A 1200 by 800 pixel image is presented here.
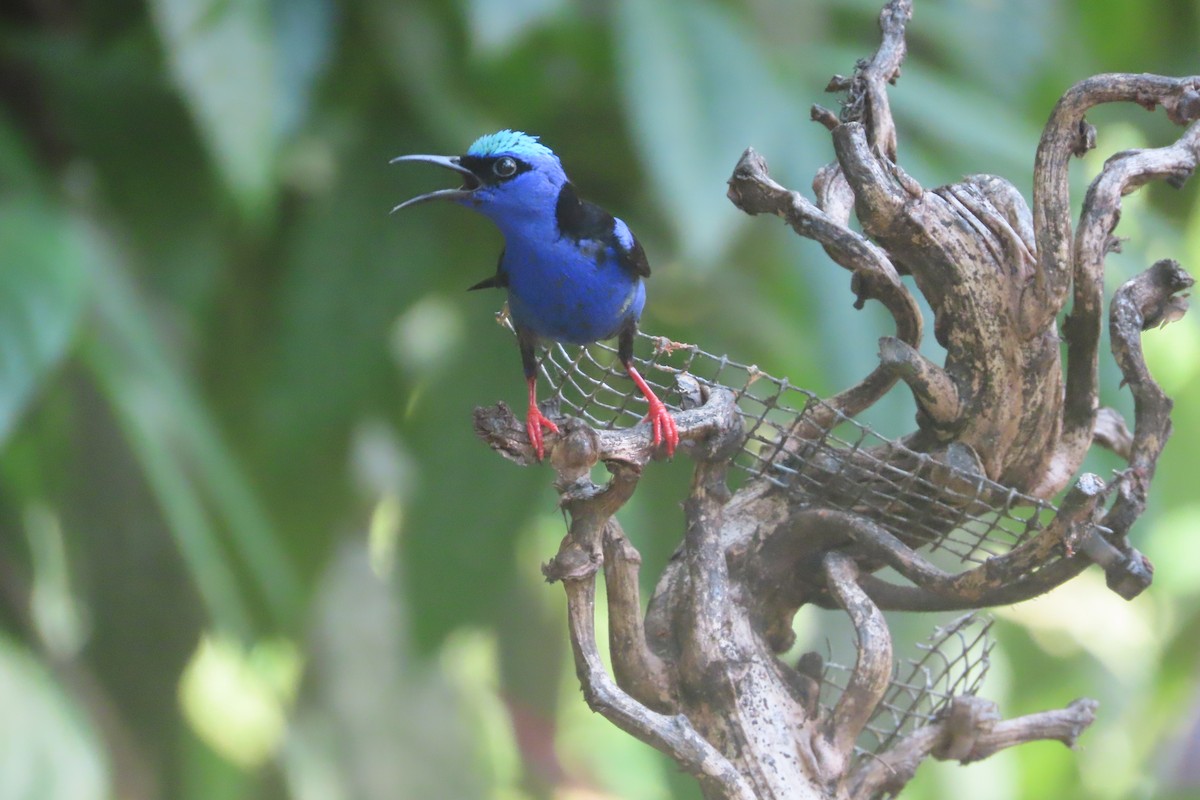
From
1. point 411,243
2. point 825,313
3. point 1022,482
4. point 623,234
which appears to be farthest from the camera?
point 411,243

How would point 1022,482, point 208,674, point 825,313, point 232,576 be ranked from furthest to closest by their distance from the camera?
1. point 208,674
2. point 232,576
3. point 825,313
4. point 1022,482

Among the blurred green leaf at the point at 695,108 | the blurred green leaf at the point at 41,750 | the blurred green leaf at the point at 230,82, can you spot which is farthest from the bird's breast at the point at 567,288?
the blurred green leaf at the point at 41,750

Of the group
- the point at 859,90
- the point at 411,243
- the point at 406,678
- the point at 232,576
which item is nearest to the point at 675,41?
the point at 411,243

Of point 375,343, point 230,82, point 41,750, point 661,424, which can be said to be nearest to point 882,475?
point 661,424

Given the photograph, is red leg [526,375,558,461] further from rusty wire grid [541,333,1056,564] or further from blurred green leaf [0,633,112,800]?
blurred green leaf [0,633,112,800]

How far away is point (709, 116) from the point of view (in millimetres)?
2467

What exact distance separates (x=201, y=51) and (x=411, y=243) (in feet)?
2.18

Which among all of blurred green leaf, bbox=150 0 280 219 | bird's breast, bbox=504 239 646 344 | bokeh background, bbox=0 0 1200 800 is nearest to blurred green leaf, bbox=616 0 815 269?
bokeh background, bbox=0 0 1200 800

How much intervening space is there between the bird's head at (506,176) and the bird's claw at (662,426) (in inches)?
8.2

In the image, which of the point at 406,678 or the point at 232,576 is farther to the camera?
the point at 406,678

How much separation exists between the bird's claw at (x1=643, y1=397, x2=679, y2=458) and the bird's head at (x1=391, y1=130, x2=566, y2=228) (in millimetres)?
208

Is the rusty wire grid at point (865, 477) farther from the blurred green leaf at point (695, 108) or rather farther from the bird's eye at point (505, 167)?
the blurred green leaf at point (695, 108)

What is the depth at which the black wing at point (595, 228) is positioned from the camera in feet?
3.77

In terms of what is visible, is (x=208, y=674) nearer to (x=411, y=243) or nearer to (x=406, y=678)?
(x=406, y=678)
